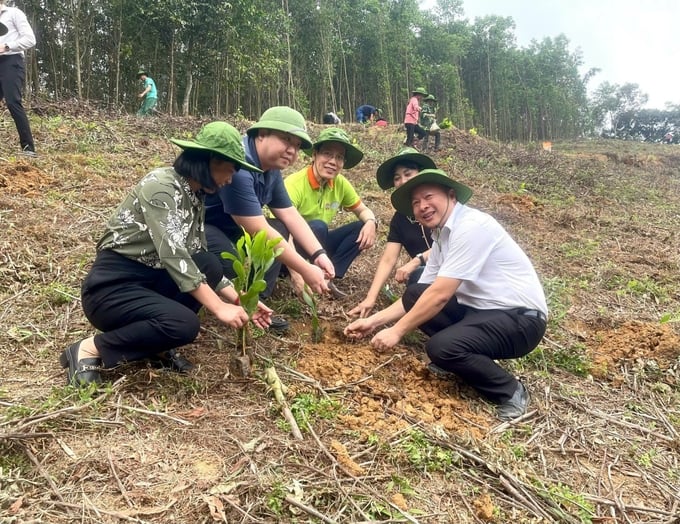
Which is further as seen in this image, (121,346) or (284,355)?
(284,355)

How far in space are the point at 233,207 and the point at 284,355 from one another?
0.79m

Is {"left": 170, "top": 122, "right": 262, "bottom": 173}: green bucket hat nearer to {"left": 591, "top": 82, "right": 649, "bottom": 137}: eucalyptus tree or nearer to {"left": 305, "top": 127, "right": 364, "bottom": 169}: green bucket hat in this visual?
{"left": 305, "top": 127, "right": 364, "bottom": 169}: green bucket hat

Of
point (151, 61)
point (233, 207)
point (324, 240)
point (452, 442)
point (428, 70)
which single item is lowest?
point (452, 442)

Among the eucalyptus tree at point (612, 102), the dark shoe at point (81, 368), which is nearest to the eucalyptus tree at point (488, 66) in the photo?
the eucalyptus tree at point (612, 102)

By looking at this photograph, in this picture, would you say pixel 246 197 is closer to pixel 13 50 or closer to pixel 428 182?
pixel 428 182

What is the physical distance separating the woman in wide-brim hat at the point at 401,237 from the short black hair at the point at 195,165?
4.22 feet

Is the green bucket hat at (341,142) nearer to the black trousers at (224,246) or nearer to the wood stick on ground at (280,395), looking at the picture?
the black trousers at (224,246)

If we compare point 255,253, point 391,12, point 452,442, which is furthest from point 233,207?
point 391,12

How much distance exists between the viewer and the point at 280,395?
80.4 inches

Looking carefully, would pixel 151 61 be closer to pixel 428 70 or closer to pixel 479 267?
pixel 479 267

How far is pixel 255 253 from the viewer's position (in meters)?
2.12

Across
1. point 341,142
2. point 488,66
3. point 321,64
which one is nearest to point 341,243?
point 341,142

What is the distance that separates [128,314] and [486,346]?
159 cm

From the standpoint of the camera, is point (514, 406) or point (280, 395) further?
point (514, 406)
